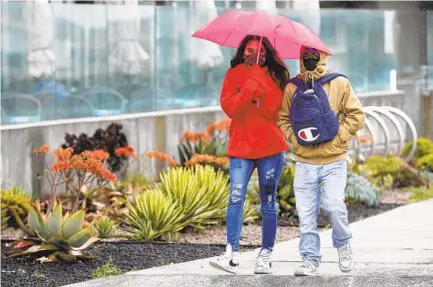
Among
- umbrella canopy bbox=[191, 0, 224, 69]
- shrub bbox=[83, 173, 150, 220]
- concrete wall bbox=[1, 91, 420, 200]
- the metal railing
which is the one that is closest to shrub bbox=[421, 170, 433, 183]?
the metal railing

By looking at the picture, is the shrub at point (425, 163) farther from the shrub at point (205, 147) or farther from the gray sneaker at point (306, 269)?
the gray sneaker at point (306, 269)

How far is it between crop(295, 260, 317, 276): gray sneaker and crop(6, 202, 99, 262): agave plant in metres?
2.12

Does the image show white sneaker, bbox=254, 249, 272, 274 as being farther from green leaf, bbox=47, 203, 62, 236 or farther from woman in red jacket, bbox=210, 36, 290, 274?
green leaf, bbox=47, 203, 62, 236

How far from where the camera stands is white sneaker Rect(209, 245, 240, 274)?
963cm

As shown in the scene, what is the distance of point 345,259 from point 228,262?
828 millimetres

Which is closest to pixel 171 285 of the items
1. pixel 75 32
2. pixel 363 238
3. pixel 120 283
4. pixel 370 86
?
pixel 120 283

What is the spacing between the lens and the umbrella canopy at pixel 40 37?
16.1 meters

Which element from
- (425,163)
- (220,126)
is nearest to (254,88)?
(220,126)

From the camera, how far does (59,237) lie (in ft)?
35.6

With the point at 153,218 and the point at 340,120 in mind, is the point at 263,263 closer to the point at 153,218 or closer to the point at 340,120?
the point at 340,120

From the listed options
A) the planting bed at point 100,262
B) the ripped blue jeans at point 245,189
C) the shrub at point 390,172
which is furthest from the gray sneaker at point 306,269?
the shrub at point 390,172

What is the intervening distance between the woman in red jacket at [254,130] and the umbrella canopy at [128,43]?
27.4 feet

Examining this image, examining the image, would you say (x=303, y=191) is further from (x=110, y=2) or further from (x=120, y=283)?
(x=110, y=2)

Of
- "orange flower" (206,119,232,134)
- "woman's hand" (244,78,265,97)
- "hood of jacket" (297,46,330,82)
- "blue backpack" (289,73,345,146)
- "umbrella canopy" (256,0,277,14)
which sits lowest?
"orange flower" (206,119,232,134)
